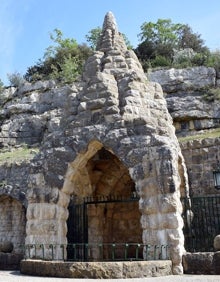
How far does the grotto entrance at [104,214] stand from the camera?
10.0 metres

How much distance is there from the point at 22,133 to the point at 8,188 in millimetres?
8699

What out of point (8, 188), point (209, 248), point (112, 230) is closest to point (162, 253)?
point (209, 248)

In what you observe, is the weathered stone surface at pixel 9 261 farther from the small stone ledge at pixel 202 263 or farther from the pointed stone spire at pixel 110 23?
the pointed stone spire at pixel 110 23

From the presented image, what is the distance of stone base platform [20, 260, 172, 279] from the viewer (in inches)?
258

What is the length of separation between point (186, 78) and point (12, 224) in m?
13.7

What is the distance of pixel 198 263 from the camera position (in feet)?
23.2

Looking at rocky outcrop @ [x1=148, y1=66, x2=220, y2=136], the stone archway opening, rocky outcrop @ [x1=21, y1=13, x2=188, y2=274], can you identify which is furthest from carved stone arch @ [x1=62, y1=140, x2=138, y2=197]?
rocky outcrop @ [x1=148, y1=66, x2=220, y2=136]

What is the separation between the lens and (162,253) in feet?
23.9

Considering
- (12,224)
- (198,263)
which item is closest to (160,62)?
(12,224)

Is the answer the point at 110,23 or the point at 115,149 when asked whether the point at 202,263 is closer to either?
the point at 115,149

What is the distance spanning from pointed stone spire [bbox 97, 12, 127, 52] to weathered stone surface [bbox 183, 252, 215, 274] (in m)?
5.75

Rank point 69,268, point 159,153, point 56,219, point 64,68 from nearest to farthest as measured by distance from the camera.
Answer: point 69,268 → point 159,153 → point 56,219 → point 64,68

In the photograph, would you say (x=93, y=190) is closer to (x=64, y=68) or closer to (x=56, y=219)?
(x=56, y=219)

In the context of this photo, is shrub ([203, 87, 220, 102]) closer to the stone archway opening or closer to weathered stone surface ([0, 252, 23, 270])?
the stone archway opening
